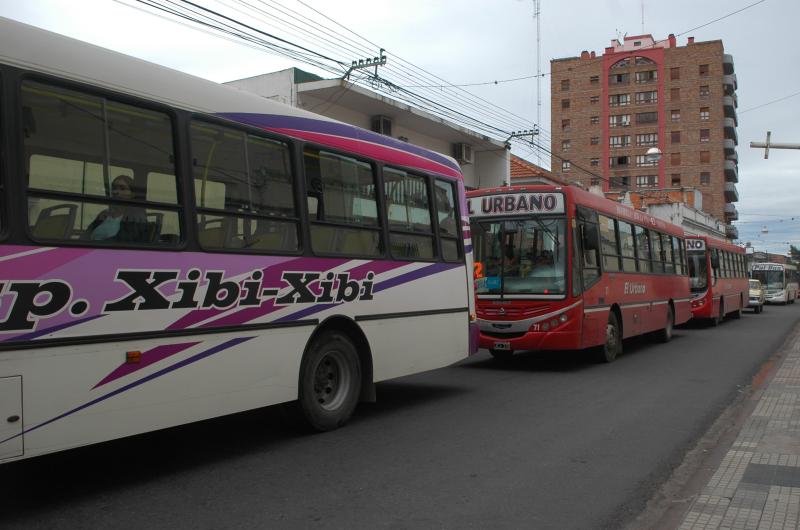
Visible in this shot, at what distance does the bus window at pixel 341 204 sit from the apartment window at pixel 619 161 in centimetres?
8288

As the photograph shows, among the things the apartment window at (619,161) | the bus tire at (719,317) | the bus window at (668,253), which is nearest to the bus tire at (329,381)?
the bus window at (668,253)

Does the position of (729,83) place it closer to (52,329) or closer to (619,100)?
(619,100)

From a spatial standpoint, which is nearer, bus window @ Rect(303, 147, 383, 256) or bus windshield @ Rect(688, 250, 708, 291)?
bus window @ Rect(303, 147, 383, 256)

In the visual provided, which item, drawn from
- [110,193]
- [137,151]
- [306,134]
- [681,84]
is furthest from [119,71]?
[681,84]

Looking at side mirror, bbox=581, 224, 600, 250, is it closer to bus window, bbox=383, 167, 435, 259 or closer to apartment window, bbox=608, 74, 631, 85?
bus window, bbox=383, 167, 435, 259

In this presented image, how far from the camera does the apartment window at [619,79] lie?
3364 inches

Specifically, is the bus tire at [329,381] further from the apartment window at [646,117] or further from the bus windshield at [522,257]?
the apartment window at [646,117]

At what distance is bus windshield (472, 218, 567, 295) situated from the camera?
11.4 metres

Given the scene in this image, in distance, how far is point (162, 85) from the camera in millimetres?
5344

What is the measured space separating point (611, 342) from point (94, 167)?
10357 mm

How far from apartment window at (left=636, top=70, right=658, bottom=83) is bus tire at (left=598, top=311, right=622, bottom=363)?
7902cm

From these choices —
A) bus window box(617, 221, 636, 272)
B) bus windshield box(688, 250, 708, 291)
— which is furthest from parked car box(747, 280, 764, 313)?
bus window box(617, 221, 636, 272)

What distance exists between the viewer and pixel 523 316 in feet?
37.3

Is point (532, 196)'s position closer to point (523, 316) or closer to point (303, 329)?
point (523, 316)
